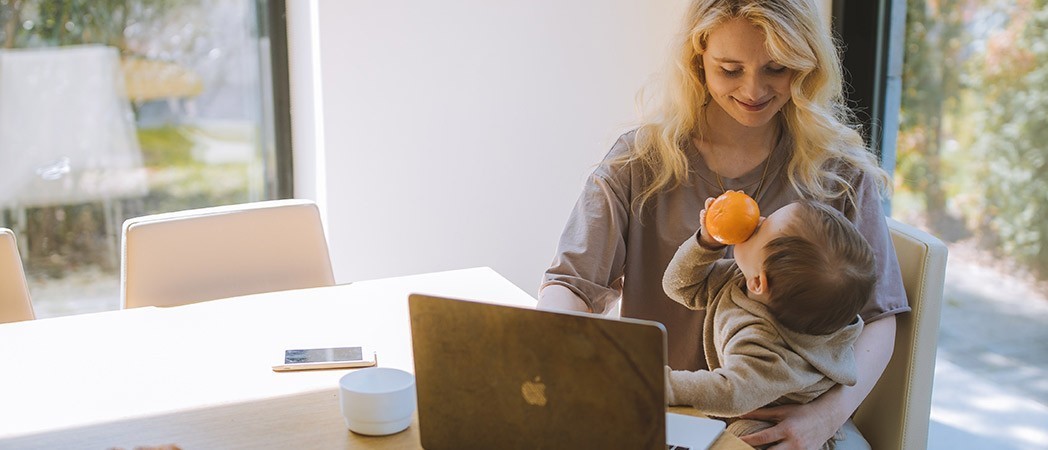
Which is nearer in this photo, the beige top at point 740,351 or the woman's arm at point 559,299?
the beige top at point 740,351

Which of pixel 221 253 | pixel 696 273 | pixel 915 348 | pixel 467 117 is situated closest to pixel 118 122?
pixel 467 117

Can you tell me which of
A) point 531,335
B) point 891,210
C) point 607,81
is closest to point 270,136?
point 607,81

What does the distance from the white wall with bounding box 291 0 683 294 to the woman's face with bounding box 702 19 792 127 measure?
1327 mm

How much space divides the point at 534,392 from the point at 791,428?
631 mm

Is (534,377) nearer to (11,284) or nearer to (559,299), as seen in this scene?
(559,299)

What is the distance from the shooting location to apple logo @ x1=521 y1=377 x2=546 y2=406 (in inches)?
47.4

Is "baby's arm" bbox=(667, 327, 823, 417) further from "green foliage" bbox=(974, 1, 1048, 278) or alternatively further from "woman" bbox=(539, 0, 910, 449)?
"green foliage" bbox=(974, 1, 1048, 278)

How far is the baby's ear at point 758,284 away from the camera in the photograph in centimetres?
153

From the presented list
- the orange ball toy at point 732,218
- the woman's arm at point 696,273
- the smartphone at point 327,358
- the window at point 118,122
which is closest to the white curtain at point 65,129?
the window at point 118,122

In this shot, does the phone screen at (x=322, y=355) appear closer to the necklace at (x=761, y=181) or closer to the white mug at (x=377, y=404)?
the white mug at (x=377, y=404)

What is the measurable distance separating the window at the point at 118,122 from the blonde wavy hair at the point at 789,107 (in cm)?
178

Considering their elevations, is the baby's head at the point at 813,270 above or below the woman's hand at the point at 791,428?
above

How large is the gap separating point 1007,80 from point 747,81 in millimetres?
1248

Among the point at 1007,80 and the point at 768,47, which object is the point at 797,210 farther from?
the point at 1007,80
